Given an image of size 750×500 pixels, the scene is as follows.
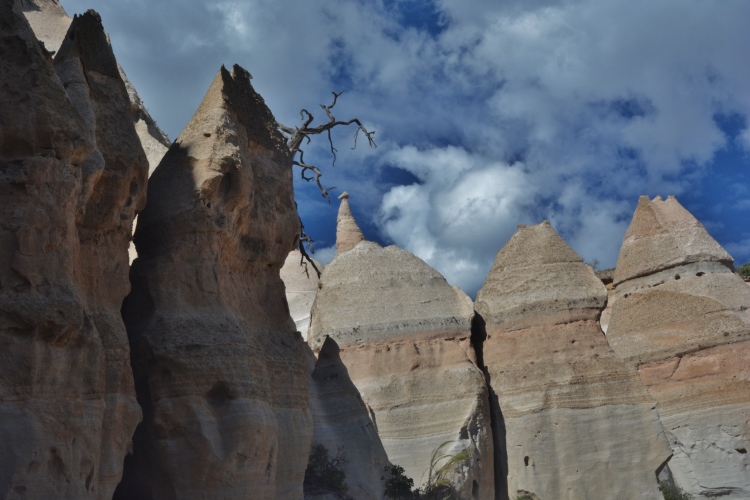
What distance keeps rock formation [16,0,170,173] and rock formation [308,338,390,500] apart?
4.32 metres

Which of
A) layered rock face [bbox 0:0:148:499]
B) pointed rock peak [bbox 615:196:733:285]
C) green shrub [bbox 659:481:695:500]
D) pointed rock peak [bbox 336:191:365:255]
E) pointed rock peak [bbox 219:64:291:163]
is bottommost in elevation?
layered rock face [bbox 0:0:148:499]

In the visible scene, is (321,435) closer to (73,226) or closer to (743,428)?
(73,226)

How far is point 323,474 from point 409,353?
21.4 ft

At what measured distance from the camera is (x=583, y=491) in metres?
19.2

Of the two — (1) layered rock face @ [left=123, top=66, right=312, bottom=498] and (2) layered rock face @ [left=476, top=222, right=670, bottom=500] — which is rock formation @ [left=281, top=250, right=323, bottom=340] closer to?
(2) layered rock face @ [left=476, top=222, right=670, bottom=500]

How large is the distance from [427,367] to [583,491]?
388cm

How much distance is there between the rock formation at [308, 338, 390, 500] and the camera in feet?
47.9

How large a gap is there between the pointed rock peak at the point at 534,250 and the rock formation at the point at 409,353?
198 centimetres

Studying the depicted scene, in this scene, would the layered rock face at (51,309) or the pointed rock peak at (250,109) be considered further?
the pointed rock peak at (250,109)

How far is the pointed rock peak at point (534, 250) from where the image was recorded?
22125 mm

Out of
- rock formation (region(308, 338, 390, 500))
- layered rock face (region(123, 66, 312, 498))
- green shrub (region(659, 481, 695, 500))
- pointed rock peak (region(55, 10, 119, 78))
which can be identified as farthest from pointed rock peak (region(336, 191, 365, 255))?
pointed rock peak (region(55, 10, 119, 78))

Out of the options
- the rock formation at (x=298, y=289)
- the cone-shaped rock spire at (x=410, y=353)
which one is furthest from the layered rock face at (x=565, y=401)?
the rock formation at (x=298, y=289)

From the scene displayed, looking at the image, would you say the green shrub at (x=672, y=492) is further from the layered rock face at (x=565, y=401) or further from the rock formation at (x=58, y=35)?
the rock formation at (x=58, y=35)

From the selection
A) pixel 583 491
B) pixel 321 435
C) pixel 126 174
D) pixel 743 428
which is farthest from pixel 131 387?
pixel 743 428
